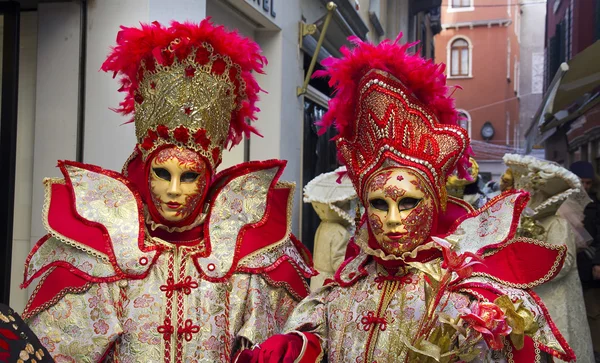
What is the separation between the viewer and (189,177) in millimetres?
3432

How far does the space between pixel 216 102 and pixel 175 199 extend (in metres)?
0.54

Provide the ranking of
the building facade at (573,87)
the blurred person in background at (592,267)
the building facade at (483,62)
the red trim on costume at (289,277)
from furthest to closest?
the building facade at (483,62), the building facade at (573,87), the blurred person in background at (592,267), the red trim on costume at (289,277)

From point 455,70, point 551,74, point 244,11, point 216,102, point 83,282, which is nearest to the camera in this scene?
point 83,282

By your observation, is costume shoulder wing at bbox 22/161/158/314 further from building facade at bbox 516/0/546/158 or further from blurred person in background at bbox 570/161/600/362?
building facade at bbox 516/0/546/158

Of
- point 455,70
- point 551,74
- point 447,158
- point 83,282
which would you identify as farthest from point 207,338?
point 455,70

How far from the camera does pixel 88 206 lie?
3.46m

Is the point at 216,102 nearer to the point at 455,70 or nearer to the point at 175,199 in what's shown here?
the point at 175,199

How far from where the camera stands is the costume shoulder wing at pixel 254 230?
11.4ft

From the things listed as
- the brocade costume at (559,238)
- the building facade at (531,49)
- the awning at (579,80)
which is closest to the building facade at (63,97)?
the brocade costume at (559,238)

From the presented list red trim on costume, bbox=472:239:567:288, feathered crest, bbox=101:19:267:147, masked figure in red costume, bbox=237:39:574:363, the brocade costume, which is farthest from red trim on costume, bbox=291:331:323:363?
the brocade costume

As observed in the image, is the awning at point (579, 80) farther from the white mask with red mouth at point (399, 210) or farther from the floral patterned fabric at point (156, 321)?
the floral patterned fabric at point (156, 321)

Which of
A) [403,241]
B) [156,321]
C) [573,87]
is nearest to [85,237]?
[156,321]

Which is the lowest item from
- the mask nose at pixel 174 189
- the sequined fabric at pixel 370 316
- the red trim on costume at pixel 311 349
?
the red trim on costume at pixel 311 349

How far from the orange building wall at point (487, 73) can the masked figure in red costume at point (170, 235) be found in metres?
31.2
